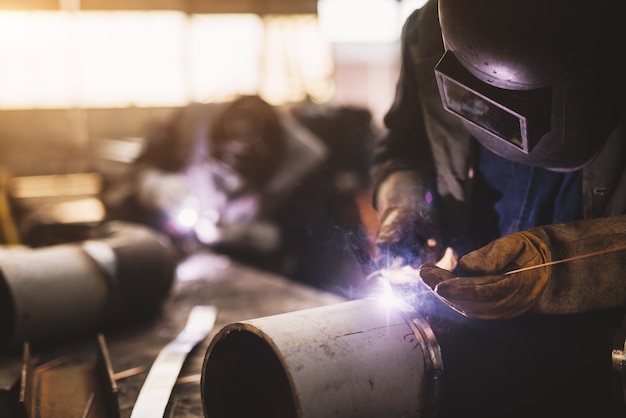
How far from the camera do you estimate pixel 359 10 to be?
13008mm

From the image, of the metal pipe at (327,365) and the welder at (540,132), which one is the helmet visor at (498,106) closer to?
the welder at (540,132)

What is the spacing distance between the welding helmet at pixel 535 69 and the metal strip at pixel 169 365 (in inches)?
51.8

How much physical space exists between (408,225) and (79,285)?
1.54m

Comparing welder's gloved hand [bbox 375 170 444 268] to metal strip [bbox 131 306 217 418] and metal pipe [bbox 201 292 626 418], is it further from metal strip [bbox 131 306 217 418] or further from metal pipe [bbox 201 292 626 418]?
metal strip [bbox 131 306 217 418]

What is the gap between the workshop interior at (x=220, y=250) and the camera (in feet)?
5.13

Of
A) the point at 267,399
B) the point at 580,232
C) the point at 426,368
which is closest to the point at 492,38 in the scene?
the point at 580,232

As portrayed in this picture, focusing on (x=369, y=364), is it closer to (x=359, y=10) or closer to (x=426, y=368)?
(x=426, y=368)

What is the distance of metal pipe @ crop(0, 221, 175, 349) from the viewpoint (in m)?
2.50

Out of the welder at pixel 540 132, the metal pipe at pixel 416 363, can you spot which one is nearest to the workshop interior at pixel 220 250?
the metal pipe at pixel 416 363

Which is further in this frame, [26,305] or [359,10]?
[359,10]

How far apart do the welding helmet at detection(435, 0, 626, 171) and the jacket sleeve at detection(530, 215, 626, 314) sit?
0.83 feet

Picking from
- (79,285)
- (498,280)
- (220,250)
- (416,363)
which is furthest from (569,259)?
(220,250)

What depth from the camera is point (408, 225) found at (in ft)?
6.41

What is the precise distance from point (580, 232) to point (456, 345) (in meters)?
0.44
